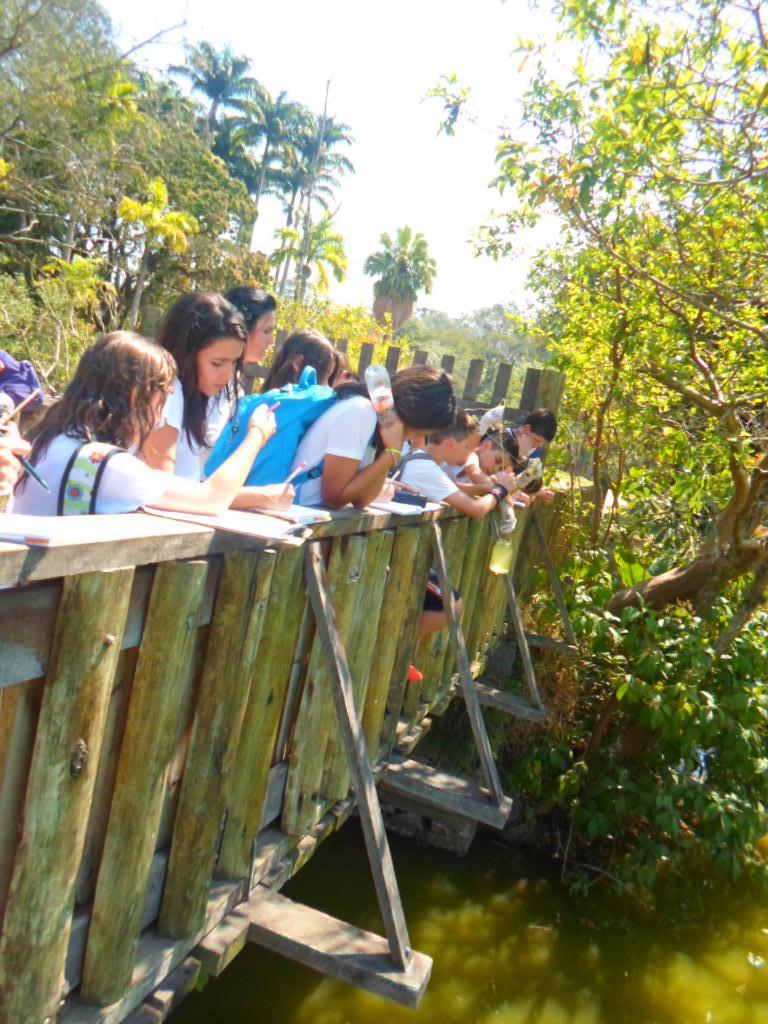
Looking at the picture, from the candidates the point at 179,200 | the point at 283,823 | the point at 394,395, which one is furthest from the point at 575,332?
the point at 179,200

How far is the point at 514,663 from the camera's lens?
6.96 metres

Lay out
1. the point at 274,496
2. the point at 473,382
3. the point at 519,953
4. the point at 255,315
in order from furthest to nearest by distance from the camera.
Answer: the point at 473,382 → the point at 519,953 → the point at 255,315 → the point at 274,496

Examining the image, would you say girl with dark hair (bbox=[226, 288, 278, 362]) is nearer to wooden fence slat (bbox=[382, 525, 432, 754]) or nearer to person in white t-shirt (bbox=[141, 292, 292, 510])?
person in white t-shirt (bbox=[141, 292, 292, 510])

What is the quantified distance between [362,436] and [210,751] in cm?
127

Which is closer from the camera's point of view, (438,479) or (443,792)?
(443,792)

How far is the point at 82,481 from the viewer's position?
196 cm

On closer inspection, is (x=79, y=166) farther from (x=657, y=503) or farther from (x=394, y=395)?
(x=394, y=395)

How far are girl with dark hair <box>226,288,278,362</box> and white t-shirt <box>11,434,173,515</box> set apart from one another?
180cm

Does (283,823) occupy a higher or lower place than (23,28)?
lower

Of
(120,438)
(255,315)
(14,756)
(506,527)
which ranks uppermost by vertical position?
(255,315)

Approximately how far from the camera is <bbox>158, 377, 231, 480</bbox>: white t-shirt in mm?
2799

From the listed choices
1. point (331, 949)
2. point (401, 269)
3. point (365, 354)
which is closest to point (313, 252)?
point (401, 269)

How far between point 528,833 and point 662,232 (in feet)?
13.7

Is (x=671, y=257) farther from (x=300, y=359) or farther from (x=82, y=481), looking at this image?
(x=82, y=481)
